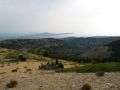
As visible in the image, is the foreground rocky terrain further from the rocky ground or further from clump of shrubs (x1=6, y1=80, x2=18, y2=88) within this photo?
clump of shrubs (x1=6, y1=80, x2=18, y2=88)

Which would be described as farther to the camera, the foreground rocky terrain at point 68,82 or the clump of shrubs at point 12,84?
the clump of shrubs at point 12,84

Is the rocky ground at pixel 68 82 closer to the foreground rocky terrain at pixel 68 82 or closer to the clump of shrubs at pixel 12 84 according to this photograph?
the foreground rocky terrain at pixel 68 82

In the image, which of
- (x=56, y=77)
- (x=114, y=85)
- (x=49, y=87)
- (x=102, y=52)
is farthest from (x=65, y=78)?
(x=102, y=52)

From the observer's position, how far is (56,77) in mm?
18328

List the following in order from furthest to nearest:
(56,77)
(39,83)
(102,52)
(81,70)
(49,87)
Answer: (102,52), (81,70), (56,77), (39,83), (49,87)

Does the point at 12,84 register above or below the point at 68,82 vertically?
below

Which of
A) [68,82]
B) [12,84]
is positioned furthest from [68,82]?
[12,84]

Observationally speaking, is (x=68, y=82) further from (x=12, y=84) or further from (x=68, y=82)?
(x=12, y=84)

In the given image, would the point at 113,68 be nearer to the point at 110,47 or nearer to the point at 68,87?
the point at 68,87

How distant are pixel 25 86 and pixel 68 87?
3.03 m

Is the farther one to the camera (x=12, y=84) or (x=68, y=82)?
(x=12, y=84)

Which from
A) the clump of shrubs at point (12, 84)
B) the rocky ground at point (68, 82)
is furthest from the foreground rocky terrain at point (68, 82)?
the clump of shrubs at point (12, 84)

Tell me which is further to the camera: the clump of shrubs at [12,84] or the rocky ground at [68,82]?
the clump of shrubs at [12,84]

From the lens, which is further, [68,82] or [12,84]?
[12,84]
